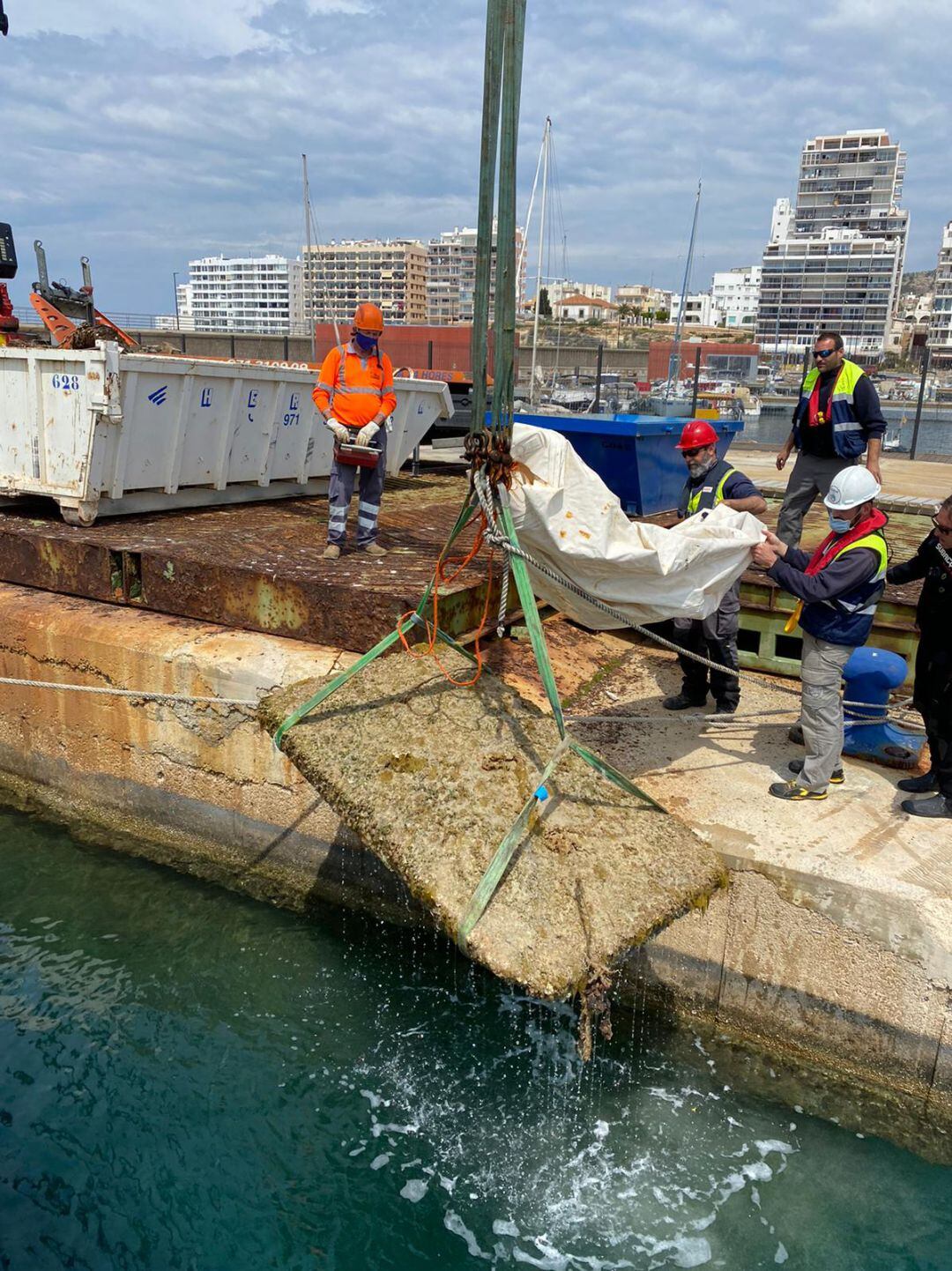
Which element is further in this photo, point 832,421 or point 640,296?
point 640,296

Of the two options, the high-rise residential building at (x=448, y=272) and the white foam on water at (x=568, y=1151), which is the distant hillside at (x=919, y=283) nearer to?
the high-rise residential building at (x=448, y=272)

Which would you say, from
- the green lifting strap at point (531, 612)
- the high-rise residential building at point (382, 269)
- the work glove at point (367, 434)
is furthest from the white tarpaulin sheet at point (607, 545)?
the high-rise residential building at point (382, 269)

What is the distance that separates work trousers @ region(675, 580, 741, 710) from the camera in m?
4.95

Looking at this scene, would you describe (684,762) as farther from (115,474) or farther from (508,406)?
(115,474)

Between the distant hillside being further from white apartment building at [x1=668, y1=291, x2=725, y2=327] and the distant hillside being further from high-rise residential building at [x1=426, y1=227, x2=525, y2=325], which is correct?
high-rise residential building at [x1=426, y1=227, x2=525, y2=325]

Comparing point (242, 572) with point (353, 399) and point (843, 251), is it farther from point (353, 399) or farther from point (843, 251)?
point (843, 251)

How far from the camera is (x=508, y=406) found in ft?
10.7

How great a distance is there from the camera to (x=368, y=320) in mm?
5613

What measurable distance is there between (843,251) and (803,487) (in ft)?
427

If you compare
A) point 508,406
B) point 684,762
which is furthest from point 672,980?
point 508,406

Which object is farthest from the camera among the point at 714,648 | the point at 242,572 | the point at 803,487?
the point at 803,487

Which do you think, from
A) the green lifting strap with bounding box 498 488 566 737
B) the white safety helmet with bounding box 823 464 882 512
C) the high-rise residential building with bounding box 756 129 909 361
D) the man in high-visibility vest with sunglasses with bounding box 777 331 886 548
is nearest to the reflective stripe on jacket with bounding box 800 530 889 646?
the white safety helmet with bounding box 823 464 882 512

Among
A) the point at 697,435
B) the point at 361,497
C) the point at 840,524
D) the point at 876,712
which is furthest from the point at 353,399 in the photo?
the point at 876,712

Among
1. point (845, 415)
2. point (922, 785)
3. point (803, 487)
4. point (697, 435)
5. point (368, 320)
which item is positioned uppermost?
point (368, 320)
